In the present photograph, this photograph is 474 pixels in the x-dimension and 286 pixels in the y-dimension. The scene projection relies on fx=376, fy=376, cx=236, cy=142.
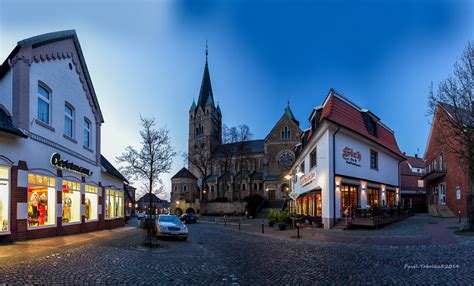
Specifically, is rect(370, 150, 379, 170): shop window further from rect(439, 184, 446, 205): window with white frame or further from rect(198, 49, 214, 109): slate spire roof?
rect(198, 49, 214, 109): slate spire roof

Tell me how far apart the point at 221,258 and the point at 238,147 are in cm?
5892

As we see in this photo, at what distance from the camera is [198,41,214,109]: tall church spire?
322 feet

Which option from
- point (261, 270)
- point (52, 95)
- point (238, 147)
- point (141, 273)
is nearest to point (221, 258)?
point (261, 270)

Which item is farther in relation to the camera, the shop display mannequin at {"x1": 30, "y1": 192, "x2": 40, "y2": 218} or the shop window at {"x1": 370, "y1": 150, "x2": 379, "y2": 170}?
the shop window at {"x1": 370, "y1": 150, "x2": 379, "y2": 170}

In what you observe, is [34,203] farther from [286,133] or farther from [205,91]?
[205,91]

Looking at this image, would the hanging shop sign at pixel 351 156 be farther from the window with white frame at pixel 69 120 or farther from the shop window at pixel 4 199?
the shop window at pixel 4 199

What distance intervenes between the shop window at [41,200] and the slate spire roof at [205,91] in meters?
80.4

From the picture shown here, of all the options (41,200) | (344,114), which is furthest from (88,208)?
(344,114)

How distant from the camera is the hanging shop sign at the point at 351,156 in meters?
25.9

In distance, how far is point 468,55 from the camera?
19.0m

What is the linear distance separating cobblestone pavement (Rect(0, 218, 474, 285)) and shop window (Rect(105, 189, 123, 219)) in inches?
586

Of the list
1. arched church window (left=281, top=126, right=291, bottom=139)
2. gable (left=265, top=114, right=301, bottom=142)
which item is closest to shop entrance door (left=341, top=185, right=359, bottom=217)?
gable (left=265, top=114, right=301, bottom=142)

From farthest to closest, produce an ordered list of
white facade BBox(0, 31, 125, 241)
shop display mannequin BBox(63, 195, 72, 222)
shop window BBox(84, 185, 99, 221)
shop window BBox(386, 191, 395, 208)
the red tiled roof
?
shop window BBox(386, 191, 395, 208)
the red tiled roof
shop window BBox(84, 185, 99, 221)
shop display mannequin BBox(63, 195, 72, 222)
white facade BBox(0, 31, 125, 241)

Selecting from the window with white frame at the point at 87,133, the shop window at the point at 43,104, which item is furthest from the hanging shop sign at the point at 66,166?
the window with white frame at the point at 87,133
